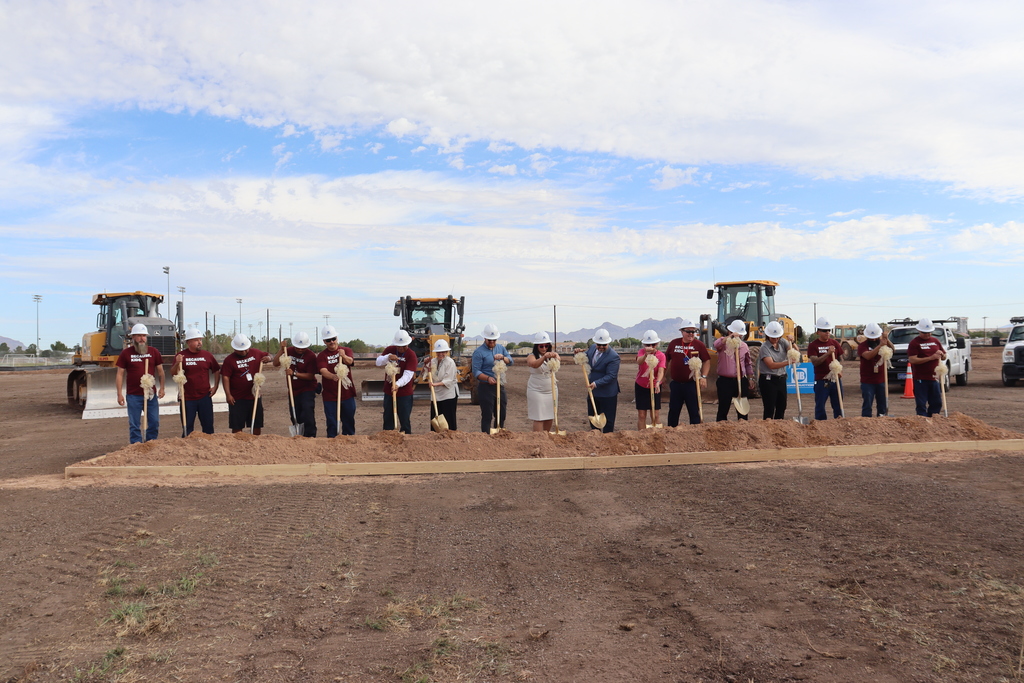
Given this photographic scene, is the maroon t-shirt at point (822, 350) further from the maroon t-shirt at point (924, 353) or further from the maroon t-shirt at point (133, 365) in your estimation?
the maroon t-shirt at point (133, 365)

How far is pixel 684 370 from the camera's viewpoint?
1025 centimetres

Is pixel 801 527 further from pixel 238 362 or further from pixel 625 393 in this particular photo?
pixel 625 393

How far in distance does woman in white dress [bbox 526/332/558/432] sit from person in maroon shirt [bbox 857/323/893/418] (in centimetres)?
456

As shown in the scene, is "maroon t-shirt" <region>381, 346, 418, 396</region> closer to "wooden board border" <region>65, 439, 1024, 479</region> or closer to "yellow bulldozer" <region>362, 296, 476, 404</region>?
"wooden board border" <region>65, 439, 1024, 479</region>

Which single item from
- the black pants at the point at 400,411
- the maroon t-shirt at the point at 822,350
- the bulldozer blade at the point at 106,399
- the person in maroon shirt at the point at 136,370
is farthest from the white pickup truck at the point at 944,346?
the person in maroon shirt at the point at 136,370

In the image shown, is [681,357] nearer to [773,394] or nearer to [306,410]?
[773,394]

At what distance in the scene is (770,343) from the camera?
1061cm

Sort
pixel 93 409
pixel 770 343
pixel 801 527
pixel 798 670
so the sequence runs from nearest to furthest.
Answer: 1. pixel 798 670
2. pixel 801 527
3. pixel 770 343
4. pixel 93 409

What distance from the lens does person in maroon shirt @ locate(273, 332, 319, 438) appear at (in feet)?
33.2

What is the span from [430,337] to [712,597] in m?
12.7

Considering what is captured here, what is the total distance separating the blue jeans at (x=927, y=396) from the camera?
11.1 metres

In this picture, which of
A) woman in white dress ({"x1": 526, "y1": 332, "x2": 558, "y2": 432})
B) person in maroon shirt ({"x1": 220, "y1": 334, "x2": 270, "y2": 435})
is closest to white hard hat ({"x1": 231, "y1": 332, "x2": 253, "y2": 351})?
person in maroon shirt ({"x1": 220, "y1": 334, "x2": 270, "y2": 435})

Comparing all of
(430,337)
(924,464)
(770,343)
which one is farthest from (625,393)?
(924,464)

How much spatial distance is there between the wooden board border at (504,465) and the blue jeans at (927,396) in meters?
1.94
